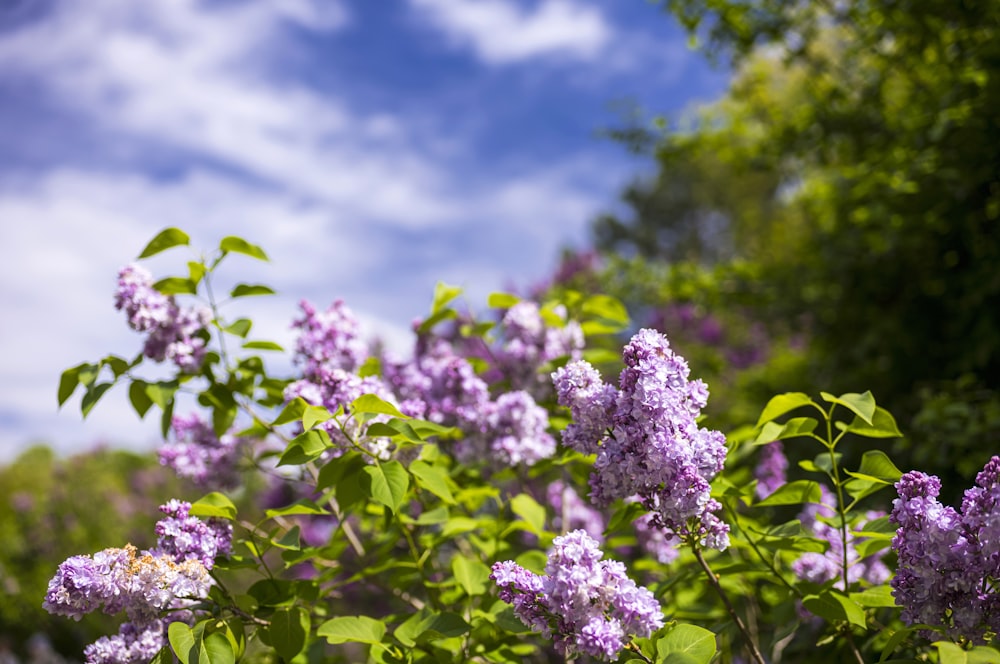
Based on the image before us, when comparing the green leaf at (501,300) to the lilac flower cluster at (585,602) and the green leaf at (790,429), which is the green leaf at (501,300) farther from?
the lilac flower cluster at (585,602)

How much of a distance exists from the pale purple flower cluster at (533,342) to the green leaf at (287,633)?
1438 mm

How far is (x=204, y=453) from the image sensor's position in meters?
2.99

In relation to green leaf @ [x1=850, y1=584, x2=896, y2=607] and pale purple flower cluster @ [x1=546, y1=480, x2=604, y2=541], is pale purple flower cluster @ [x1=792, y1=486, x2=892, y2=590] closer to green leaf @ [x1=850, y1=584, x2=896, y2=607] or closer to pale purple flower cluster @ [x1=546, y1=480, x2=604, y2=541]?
green leaf @ [x1=850, y1=584, x2=896, y2=607]

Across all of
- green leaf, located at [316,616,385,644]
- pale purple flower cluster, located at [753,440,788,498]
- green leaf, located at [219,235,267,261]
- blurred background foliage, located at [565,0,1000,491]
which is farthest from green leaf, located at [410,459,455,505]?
blurred background foliage, located at [565,0,1000,491]

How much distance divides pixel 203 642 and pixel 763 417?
57.7 inches

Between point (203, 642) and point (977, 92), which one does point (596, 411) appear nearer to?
point (203, 642)

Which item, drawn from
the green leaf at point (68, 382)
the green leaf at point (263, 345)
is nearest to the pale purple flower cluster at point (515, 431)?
the green leaf at point (263, 345)

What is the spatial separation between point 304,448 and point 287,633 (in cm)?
52

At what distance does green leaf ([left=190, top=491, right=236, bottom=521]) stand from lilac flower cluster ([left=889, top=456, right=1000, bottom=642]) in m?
1.64

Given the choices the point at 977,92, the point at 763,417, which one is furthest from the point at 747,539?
the point at 977,92

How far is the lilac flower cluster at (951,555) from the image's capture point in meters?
1.65

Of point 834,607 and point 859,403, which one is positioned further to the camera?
point 834,607

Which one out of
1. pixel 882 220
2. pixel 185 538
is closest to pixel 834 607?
pixel 185 538

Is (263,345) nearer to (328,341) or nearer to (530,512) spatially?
(328,341)
